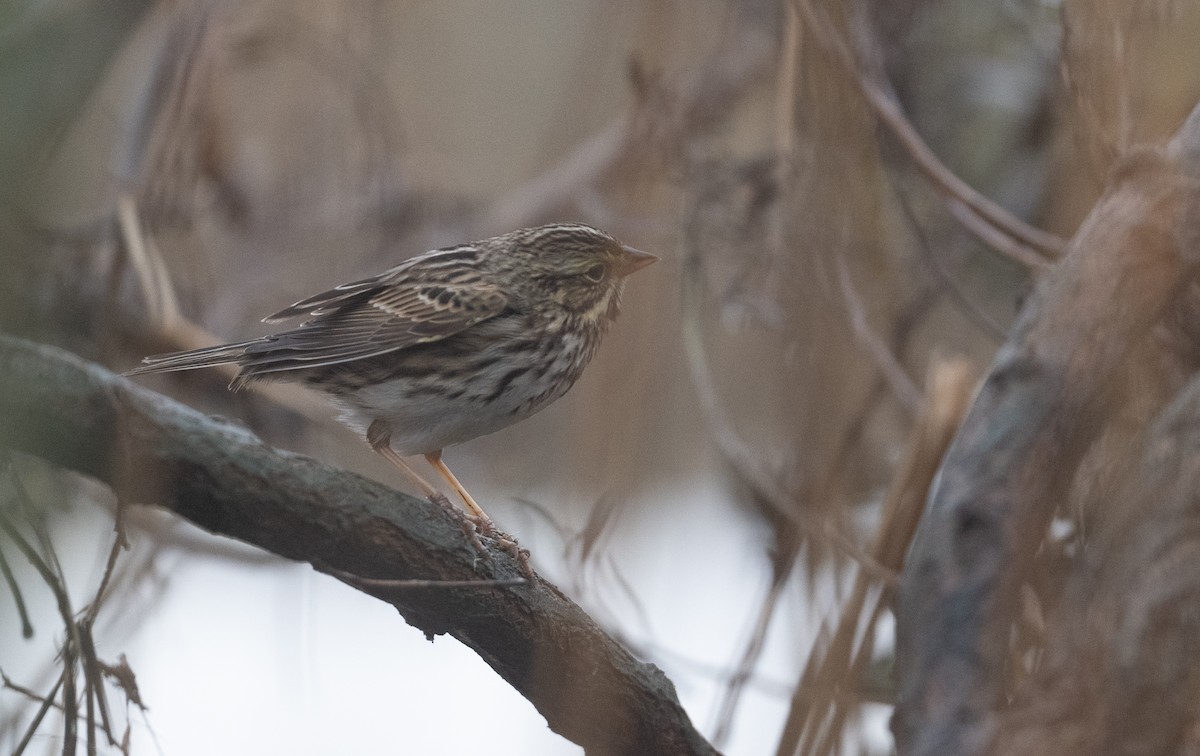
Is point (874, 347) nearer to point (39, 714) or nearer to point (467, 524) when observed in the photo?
point (467, 524)

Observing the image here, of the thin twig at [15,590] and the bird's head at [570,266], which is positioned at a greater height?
the bird's head at [570,266]

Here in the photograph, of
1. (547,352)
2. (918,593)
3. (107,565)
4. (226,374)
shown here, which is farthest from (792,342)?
(226,374)

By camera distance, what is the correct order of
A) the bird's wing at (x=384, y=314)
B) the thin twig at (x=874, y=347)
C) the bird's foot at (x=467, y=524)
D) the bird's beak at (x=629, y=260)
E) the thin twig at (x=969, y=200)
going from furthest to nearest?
the thin twig at (x=969, y=200), the bird's beak at (x=629, y=260), the thin twig at (x=874, y=347), the bird's wing at (x=384, y=314), the bird's foot at (x=467, y=524)

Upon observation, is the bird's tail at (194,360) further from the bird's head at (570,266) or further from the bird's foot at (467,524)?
the bird's head at (570,266)

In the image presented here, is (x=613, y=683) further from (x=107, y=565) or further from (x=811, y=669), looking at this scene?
(x=107, y=565)

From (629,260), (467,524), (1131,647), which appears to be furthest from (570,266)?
(1131,647)

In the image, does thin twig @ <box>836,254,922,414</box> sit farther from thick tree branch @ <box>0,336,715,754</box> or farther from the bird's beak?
thick tree branch @ <box>0,336,715,754</box>

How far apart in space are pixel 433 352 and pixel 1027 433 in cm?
178

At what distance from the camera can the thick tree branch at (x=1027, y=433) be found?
8.52ft

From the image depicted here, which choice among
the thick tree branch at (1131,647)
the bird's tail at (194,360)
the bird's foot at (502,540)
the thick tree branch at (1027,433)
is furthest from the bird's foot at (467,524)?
the thick tree branch at (1131,647)

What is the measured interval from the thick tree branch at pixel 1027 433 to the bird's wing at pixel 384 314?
1623mm

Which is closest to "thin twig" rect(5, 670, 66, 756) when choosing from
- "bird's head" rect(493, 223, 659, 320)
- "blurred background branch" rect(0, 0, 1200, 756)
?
"blurred background branch" rect(0, 0, 1200, 756)

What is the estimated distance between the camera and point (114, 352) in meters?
5.73

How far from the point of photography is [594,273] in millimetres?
4238
